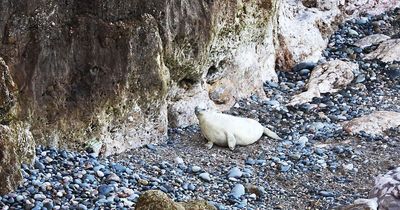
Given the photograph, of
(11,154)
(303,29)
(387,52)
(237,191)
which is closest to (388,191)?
(237,191)

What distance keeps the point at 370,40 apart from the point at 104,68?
4023 millimetres

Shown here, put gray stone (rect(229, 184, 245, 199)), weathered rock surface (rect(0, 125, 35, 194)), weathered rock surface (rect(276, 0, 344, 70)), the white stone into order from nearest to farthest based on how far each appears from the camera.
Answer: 1. weathered rock surface (rect(0, 125, 35, 194))
2. the white stone
3. gray stone (rect(229, 184, 245, 199))
4. weathered rock surface (rect(276, 0, 344, 70))

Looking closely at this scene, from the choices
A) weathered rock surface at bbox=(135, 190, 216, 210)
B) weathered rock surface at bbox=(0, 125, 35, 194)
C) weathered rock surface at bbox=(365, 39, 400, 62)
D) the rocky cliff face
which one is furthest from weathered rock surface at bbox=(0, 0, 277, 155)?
weathered rock surface at bbox=(365, 39, 400, 62)

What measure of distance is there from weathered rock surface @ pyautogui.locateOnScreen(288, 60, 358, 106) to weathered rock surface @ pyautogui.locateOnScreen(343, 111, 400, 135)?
2.62ft

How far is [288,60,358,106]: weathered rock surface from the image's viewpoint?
6930mm

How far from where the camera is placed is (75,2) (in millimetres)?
5070

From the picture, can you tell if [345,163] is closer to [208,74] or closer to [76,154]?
[208,74]

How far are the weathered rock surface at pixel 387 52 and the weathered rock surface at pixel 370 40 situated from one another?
13 centimetres

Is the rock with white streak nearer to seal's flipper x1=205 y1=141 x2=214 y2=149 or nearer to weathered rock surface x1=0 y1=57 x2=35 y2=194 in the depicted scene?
seal's flipper x1=205 y1=141 x2=214 y2=149

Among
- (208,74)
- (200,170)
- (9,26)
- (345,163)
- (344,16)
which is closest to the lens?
(9,26)

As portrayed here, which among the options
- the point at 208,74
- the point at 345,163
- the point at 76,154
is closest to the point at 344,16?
the point at 208,74

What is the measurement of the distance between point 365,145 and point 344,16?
10.4 ft

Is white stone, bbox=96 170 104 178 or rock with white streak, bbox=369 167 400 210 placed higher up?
white stone, bbox=96 170 104 178

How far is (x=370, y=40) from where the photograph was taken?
8.09 m
